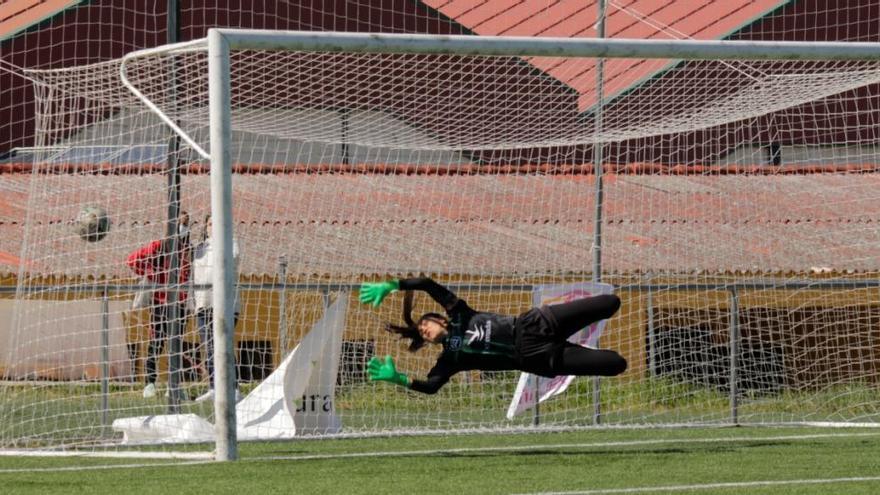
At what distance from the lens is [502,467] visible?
10.9 m

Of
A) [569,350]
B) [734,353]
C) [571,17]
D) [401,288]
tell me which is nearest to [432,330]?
[401,288]

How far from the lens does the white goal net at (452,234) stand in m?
13.2

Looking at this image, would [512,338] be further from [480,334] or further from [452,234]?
[452,234]

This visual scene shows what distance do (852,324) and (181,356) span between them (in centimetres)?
771

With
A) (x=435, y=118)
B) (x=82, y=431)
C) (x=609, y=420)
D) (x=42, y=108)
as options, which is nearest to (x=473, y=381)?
(x=609, y=420)

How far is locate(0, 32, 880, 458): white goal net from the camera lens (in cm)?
1321

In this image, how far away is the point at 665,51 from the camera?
12.2 meters

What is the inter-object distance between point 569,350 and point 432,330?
103 centimetres

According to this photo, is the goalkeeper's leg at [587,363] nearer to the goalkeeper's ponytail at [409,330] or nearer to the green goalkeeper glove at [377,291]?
the goalkeeper's ponytail at [409,330]

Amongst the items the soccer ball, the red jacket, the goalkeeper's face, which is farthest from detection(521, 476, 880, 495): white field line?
the soccer ball

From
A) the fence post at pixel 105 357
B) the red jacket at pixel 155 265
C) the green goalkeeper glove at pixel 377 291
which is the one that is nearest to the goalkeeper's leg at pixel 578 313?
the green goalkeeper glove at pixel 377 291

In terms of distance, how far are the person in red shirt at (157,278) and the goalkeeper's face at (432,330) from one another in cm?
259

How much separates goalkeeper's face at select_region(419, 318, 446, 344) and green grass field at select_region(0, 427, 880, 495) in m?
0.91

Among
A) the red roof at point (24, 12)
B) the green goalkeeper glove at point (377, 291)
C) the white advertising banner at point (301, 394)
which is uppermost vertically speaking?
the red roof at point (24, 12)
